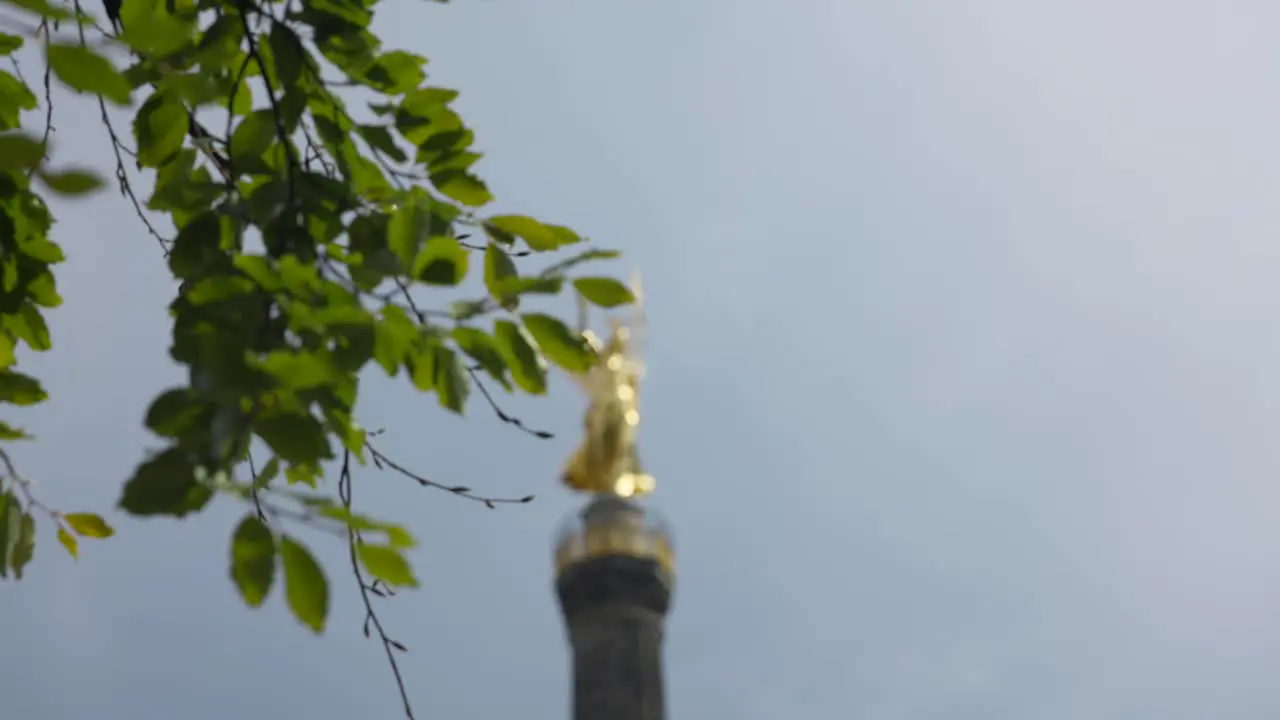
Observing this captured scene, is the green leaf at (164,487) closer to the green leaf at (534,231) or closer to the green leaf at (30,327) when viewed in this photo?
the green leaf at (534,231)

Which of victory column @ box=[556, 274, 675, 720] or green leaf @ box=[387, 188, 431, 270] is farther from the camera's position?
victory column @ box=[556, 274, 675, 720]

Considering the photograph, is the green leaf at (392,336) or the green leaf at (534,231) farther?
the green leaf at (534,231)

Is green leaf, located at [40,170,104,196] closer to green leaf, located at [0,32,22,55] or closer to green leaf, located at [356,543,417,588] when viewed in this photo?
green leaf, located at [356,543,417,588]

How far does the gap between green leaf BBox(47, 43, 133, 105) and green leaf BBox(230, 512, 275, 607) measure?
19.6 inches

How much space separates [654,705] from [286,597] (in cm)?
1871

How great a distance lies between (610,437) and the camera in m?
22.2

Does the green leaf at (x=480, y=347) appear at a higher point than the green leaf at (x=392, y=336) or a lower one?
higher

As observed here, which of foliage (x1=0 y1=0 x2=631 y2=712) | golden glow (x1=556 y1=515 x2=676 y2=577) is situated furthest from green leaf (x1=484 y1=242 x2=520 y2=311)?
golden glow (x1=556 y1=515 x2=676 y2=577)

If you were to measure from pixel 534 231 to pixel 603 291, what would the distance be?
0.85 ft

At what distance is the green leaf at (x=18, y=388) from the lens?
250 cm

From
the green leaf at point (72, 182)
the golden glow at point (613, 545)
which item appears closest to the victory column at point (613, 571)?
the golden glow at point (613, 545)

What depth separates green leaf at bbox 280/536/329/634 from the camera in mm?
1536

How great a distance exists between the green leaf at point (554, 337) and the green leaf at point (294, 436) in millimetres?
435

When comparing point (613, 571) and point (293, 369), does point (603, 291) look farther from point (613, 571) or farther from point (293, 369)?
point (613, 571)
